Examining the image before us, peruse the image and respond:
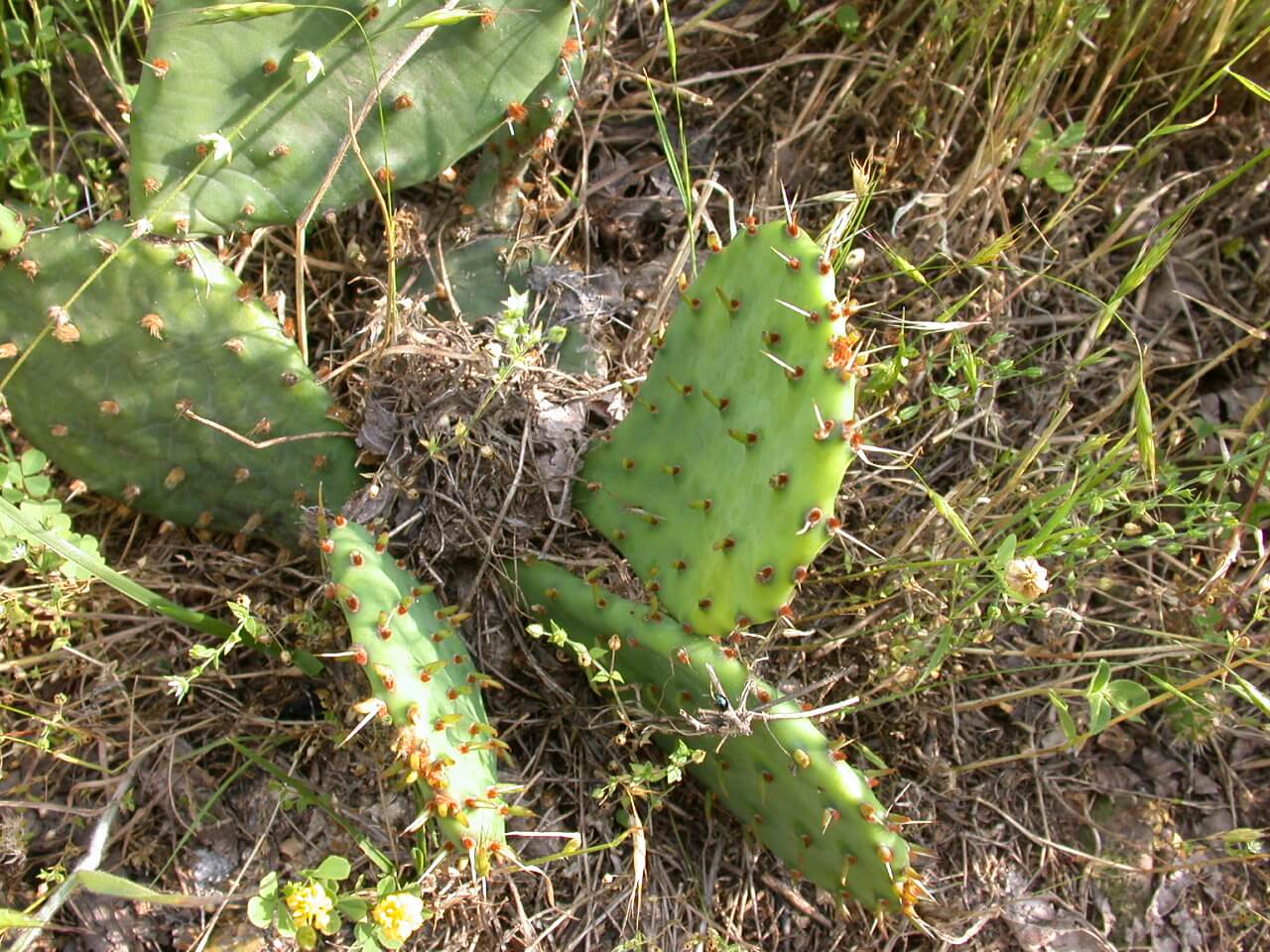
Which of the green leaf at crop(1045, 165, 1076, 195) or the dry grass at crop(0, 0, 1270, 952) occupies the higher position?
the green leaf at crop(1045, 165, 1076, 195)

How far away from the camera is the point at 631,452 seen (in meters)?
1.74

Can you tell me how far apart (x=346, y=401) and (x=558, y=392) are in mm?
408

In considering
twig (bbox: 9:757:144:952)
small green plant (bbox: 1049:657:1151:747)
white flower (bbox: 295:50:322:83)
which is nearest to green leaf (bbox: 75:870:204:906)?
twig (bbox: 9:757:144:952)

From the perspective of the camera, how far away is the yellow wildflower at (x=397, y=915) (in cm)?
145

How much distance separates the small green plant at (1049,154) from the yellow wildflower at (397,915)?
166 centimetres

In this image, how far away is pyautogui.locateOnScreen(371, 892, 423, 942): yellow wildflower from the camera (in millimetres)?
1445

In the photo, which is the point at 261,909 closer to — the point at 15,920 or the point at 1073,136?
the point at 15,920

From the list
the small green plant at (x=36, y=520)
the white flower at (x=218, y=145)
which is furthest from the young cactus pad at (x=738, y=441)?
the small green plant at (x=36, y=520)

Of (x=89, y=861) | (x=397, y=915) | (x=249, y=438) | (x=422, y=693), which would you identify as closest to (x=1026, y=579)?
(x=422, y=693)

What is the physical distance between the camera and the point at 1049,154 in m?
2.09

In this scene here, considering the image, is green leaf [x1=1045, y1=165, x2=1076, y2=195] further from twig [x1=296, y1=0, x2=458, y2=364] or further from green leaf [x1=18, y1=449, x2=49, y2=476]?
green leaf [x1=18, y1=449, x2=49, y2=476]

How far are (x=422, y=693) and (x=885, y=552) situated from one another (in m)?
0.88

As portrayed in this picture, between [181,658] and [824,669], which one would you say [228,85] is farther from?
[824,669]

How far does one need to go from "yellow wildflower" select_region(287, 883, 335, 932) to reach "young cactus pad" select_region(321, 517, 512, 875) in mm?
196
